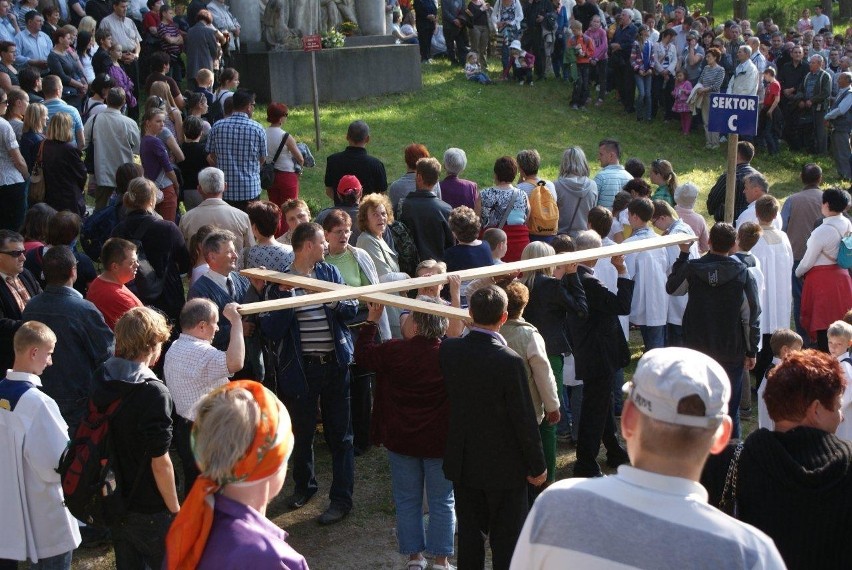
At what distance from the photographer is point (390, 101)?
19.1 meters

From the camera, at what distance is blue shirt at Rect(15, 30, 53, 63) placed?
1399 cm

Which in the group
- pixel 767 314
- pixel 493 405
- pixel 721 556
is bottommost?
pixel 767 314

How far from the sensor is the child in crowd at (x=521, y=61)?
21.5 meters

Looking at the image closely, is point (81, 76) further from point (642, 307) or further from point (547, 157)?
point (642, 307)

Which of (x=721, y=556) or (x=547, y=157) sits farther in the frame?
(x=547, y=157)

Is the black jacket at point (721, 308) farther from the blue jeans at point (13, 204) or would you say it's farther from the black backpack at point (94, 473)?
the blue jeans at point (13, 204)

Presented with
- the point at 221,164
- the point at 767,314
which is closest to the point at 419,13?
the point at 221,164

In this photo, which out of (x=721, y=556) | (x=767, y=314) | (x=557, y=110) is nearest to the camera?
(x=721, y=556)

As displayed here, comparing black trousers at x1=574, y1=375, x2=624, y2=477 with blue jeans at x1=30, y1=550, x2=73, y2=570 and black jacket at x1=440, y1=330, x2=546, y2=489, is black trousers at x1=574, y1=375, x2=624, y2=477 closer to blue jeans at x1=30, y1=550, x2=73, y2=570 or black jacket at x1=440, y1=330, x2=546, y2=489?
black jacket at x1=440, y1=330, x2=546, y2=489

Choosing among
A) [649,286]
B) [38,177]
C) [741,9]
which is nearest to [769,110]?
[649,286]

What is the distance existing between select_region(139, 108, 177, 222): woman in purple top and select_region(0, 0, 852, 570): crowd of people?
21 mm

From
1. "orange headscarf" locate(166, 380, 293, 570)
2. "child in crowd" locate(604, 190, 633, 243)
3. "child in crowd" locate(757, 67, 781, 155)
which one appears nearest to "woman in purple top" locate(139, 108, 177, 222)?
"child in crowd" locate(604, 190, 633, 243)

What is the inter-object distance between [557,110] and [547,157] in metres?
3.40

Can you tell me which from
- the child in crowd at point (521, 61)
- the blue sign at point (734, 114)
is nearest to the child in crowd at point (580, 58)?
the child in crowd at point (521, 61)
